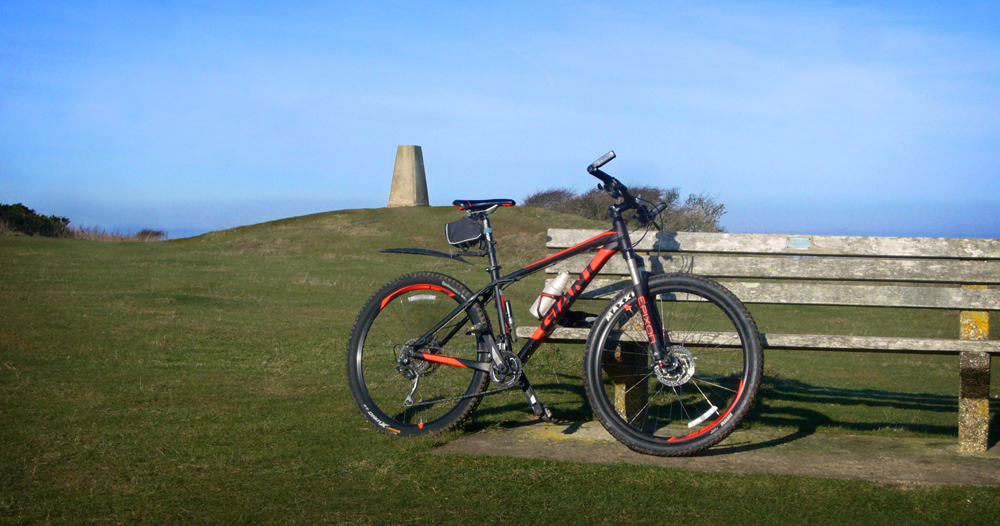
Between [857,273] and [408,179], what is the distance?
3019 cm

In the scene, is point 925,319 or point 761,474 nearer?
point 761,474

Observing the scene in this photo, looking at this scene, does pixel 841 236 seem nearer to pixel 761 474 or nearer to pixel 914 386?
pixel 761 474

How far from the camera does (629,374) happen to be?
13.8 feet

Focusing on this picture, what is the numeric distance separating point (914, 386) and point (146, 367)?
6.42 meters

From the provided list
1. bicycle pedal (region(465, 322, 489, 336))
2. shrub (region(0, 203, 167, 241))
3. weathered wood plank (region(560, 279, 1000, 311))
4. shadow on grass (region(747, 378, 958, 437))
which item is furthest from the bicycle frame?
shrub (region(0, 203, 167, 241))

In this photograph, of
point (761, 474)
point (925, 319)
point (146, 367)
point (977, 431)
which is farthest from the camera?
point (925, 319)

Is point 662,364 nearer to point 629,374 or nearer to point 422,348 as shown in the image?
point 629,374

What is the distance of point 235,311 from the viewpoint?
9758 millimetres

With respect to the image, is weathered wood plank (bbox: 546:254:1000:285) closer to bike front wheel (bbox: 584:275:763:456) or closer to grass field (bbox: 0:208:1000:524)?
bike front wheel (bbox: 584:275:763:456)

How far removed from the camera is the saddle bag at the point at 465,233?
4.21 meters

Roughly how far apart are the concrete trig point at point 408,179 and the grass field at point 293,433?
23.5 metres

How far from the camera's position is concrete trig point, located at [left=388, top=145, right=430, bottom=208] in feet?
109

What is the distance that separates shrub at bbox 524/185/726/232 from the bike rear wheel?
1207 millimetres

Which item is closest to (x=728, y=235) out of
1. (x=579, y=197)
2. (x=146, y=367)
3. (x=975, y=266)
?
(x=975, y=266)
